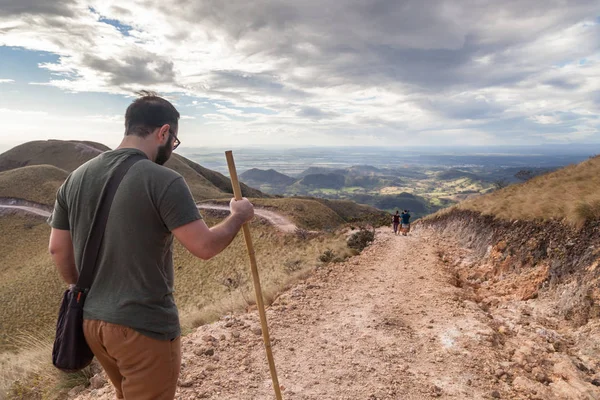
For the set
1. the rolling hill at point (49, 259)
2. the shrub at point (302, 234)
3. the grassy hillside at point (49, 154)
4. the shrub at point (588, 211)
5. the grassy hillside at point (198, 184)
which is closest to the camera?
the shrub at point (588, 211)

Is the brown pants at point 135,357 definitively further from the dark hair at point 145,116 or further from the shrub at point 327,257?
the shrub at point 327,257

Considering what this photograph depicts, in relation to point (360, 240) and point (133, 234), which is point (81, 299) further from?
point (360, 240)

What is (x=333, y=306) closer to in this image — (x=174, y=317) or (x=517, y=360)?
(x=517, y=360)

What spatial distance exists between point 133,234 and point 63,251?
880 millimetres

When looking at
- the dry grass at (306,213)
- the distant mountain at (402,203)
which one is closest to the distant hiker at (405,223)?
the dry grass at (306,213)

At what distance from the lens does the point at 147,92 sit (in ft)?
8.95

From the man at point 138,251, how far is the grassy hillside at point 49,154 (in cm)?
8686

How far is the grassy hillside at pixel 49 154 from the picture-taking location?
77.6 meters

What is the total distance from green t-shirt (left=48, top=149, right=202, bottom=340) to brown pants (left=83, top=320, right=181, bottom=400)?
64 mm

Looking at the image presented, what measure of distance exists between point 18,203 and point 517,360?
176ft

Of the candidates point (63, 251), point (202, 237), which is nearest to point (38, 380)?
point (63, 251)

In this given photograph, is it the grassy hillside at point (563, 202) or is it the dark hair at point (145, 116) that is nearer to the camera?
the dark hair at point (145, 116)

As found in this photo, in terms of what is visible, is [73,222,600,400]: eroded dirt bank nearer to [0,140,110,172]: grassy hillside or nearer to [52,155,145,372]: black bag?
[52,155,145,372]: black bag

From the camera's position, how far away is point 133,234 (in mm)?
2191
